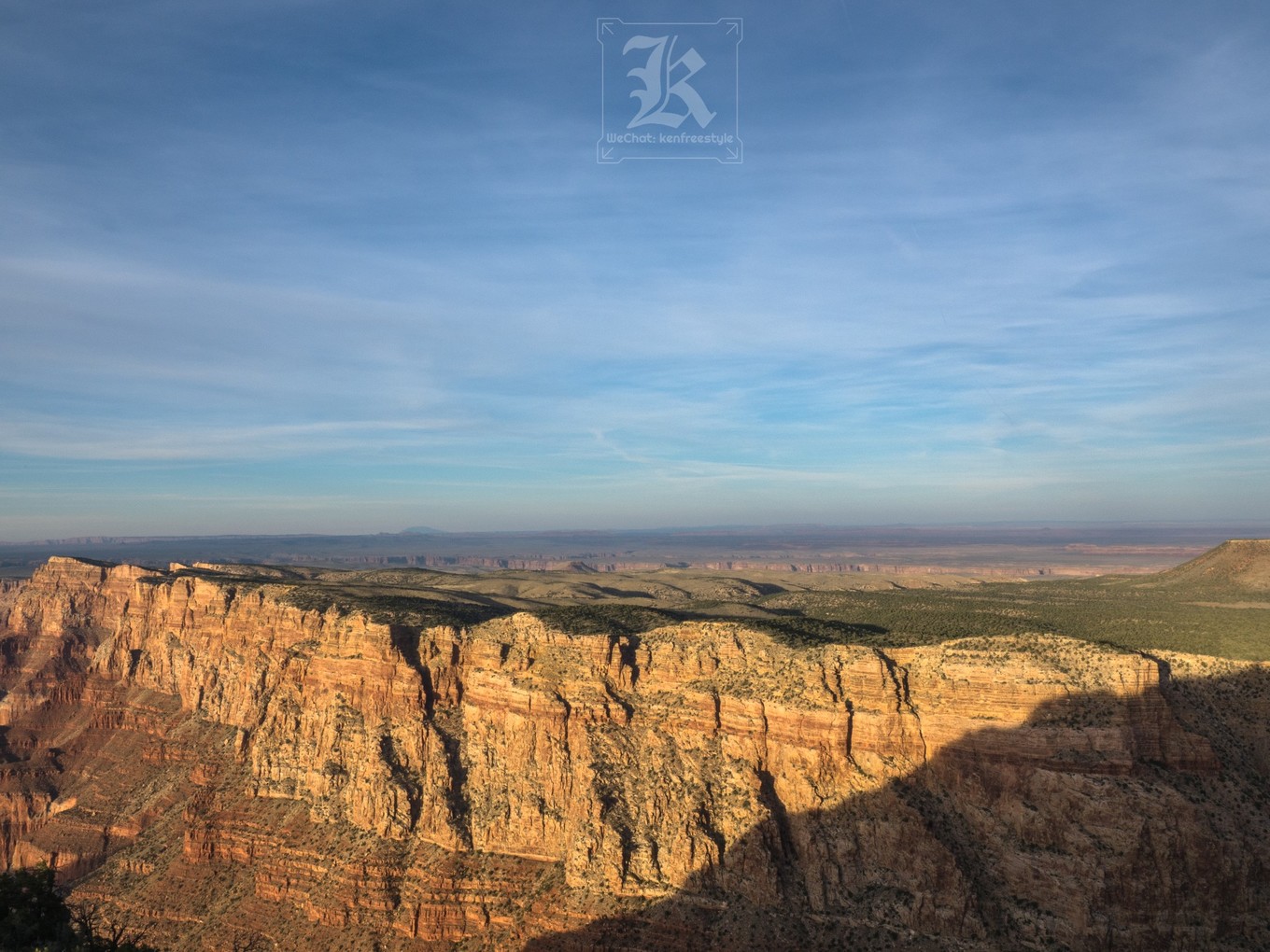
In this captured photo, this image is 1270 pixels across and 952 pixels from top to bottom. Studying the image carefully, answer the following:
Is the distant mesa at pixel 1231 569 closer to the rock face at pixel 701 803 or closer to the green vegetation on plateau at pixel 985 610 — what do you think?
the green vegetation on plateau at pixel 985 610

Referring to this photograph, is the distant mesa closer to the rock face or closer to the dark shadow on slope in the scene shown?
the rock face

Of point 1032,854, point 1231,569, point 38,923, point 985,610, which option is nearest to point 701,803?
point 1032,854

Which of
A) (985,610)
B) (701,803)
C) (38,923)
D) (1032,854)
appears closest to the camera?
(38,923)

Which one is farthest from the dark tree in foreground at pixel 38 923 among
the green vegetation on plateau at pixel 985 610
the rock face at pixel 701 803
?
the green vegetation on plateau at pixel 985 610

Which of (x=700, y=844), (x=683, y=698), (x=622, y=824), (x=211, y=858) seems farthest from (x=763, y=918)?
(x=211, y=858)

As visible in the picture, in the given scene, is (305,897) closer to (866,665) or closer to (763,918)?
(763,918)

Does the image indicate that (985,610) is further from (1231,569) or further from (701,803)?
(1231,569)
